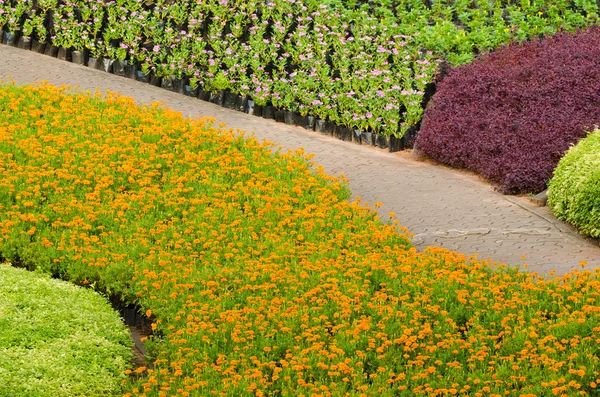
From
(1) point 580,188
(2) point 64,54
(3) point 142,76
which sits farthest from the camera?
(2) point 64,54

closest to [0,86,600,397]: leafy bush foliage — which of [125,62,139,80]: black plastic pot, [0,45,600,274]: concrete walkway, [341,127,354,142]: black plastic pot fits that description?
[0,45,600,274]: concrete walkway

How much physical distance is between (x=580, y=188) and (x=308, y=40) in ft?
21.3

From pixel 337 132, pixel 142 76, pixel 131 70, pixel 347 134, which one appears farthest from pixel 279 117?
pixel 131 70

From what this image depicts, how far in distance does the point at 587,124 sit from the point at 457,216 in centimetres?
257

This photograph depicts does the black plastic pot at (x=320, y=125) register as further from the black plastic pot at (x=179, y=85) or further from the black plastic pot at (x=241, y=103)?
the black plastic pot at (x=179, y=85)

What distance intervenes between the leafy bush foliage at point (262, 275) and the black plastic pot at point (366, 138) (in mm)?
1871

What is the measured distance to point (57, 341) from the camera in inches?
338

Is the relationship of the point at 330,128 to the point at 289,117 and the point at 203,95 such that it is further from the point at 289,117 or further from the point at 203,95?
the point at 203,95

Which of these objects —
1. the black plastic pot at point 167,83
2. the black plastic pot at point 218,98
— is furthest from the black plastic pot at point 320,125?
the black plastic pot at point 167,83

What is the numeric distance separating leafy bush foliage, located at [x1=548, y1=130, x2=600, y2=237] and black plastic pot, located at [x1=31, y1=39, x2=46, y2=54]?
9074 mm

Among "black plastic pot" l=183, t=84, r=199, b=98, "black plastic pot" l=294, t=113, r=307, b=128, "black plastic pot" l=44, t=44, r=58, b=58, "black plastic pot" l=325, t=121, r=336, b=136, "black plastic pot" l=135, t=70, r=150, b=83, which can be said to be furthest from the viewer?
"black plastic pot" l=44, t=44, r=58, b=58

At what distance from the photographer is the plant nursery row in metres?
15.3

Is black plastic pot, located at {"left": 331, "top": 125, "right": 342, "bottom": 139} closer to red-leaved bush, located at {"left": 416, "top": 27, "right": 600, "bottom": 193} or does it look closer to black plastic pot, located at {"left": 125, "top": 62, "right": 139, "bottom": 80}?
red-leaved bush, located at {"left": 416, "top": 27, "right": 600, "bottom": 193}

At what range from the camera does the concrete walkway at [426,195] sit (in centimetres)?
1100
